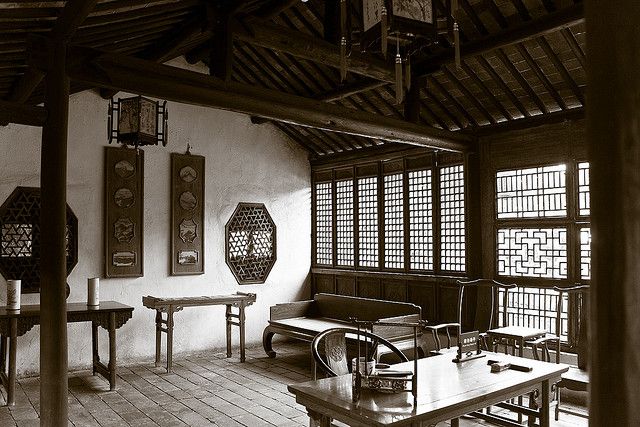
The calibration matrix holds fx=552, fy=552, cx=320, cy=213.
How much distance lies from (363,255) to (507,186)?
2.59 m

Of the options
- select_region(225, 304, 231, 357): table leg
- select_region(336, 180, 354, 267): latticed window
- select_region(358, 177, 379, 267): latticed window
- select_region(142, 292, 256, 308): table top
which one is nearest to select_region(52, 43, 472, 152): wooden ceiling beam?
select_region(358, 177, 379, 267): latticed window

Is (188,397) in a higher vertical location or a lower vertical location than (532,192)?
lower

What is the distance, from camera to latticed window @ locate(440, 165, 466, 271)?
7145 mm

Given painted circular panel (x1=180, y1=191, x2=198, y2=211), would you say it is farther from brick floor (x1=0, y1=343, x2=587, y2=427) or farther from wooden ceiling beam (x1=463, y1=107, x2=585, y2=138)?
wooden ceiling beam (x1=463, y1=107, x2=585, y2=138)

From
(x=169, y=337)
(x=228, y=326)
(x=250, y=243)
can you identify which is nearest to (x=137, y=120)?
(x=169, y=337)

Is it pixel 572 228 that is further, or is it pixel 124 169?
pixel 124 169

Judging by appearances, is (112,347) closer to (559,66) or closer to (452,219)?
(452,219)

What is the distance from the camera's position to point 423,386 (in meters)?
3.14

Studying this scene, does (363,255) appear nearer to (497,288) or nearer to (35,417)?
(497,288)

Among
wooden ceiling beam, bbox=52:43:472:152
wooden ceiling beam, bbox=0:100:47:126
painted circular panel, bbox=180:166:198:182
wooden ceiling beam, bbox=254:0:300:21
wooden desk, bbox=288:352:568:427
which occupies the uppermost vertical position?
wooden ceiling beam, bbox=254:0:300:21

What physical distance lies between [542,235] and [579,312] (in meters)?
1.02

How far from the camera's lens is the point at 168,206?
766 centimetres

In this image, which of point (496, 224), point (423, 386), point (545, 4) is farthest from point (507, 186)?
point (423, 386)

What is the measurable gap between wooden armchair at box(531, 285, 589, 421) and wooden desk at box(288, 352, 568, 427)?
1.11 m
